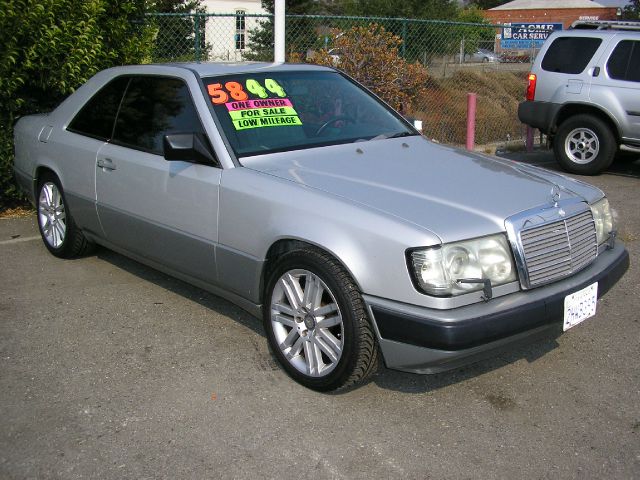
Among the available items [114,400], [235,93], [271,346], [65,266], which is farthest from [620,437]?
→ [65,266]

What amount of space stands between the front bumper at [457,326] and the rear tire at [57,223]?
3090 millimetres

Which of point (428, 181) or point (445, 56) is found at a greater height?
point (445, 56)

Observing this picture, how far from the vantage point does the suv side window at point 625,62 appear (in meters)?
9.16

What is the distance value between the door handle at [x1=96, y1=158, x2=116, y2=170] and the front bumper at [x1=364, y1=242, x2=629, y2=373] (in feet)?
7.66

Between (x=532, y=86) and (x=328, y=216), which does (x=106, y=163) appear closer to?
(x=328, y=216)

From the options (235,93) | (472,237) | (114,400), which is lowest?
(114,400)

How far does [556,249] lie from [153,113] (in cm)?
267

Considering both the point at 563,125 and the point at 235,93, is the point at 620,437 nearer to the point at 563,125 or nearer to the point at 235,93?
the point at 235,93

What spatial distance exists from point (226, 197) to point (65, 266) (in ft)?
7.56

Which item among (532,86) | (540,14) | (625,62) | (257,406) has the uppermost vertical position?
(540,14)

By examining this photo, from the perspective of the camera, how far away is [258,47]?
1856cm

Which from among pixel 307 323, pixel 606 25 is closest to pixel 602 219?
pixel 307 323

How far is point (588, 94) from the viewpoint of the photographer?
9445 mm

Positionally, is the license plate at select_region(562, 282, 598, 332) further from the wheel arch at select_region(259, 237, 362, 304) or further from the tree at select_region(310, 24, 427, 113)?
the tree at select_region(310, 24, 427, 113)
